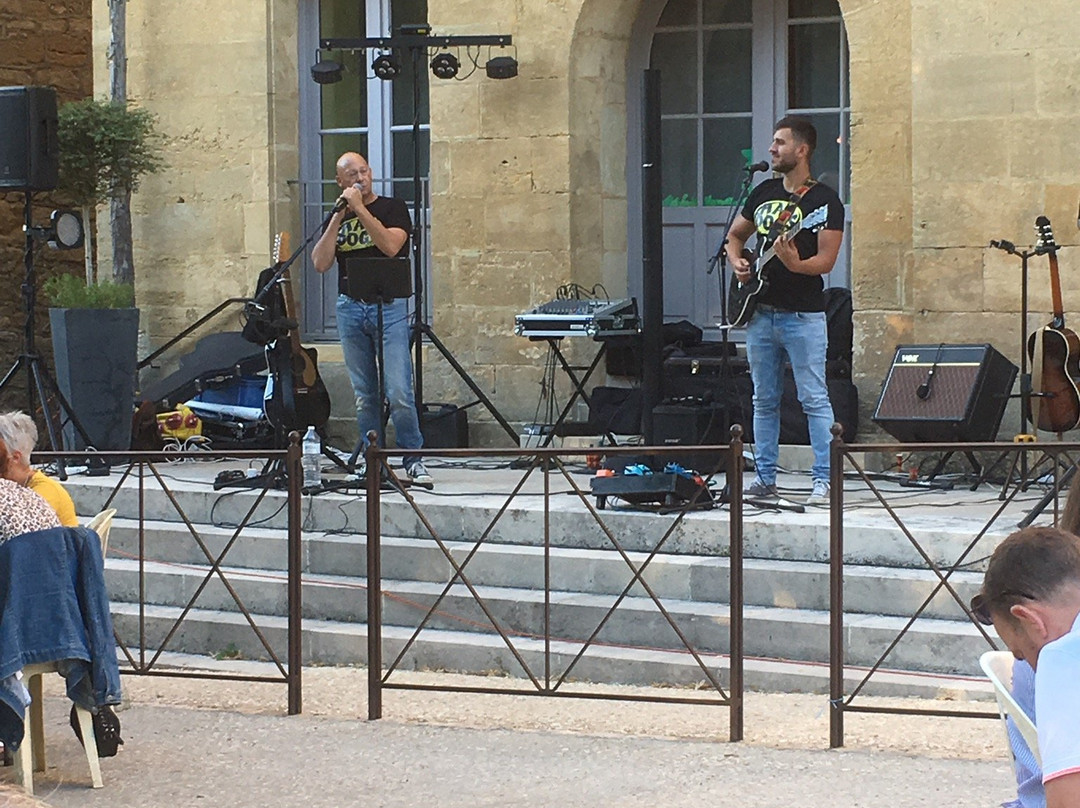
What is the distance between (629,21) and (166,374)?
344cm

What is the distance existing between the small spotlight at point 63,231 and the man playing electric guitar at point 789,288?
3.64 metres

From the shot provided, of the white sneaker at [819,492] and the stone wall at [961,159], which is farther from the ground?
the stone wall at [961,159]

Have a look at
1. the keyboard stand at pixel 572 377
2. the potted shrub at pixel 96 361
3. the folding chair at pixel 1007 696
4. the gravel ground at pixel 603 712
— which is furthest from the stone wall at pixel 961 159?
the folding chair at pixel 1007 696

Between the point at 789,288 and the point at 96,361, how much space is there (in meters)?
3.84

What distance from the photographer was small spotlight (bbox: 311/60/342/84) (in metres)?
9.82

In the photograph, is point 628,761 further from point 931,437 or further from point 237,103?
point 237,103

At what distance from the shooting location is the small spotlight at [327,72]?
9.82 meters

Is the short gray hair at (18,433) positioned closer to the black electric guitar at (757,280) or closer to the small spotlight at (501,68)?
the black electric guitar at (757,280)

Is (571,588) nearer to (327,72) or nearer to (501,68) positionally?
(501,68)

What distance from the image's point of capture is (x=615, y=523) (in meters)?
7.36

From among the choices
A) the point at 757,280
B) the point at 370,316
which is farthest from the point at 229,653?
the point at 757,280

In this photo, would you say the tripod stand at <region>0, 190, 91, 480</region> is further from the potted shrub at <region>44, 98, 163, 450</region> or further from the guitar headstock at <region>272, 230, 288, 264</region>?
A: the guitar headstock at <region>272, 230, 288, 264</region>

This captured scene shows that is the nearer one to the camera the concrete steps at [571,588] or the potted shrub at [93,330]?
the concrete steps at [571,588]

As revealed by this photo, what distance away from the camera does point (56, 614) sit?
5211 mm
